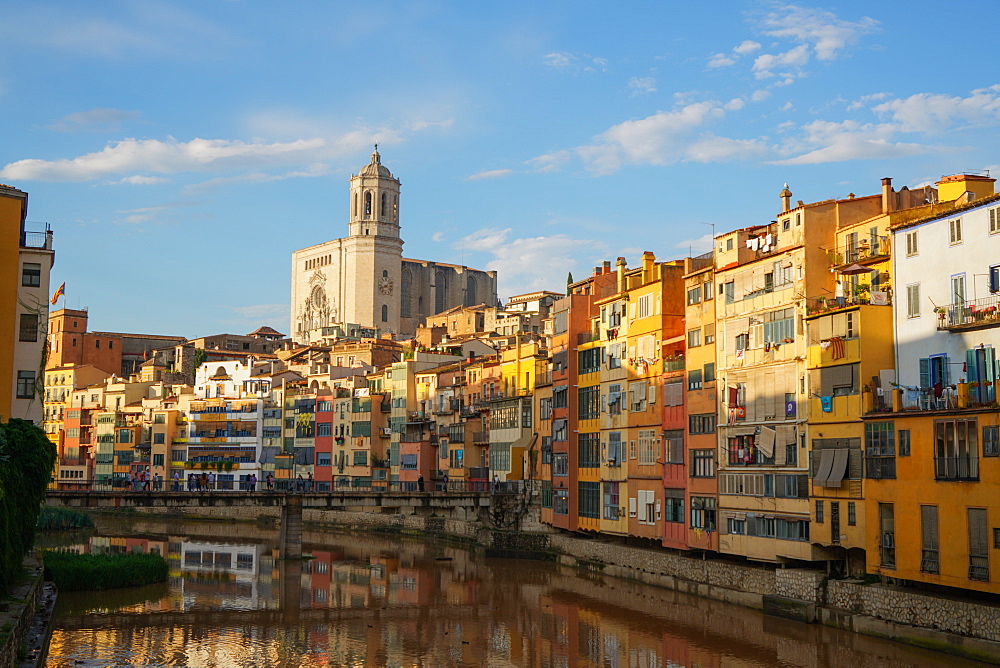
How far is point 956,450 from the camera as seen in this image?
1452 inches

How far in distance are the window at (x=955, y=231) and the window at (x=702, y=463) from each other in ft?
50.4

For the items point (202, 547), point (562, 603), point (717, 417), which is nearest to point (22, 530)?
point (562, 603)

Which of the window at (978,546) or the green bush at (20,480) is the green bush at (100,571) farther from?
the window at (978,546)

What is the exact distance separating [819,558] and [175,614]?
2544 cm

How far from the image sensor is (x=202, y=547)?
8069 cm

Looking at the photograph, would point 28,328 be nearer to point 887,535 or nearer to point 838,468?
point 838,468

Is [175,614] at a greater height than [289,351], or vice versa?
[289,351]

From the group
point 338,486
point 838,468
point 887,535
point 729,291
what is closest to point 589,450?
point 729,291

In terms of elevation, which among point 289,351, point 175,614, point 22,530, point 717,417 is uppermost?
point 289,351

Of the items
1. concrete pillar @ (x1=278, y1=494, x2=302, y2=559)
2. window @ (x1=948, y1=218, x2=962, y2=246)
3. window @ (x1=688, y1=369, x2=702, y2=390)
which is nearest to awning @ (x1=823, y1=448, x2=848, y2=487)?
window @ (x1=948, y1=218, x2=962, y2=246)

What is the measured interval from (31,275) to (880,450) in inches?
1340

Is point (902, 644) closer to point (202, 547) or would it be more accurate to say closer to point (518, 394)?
point (518, 394)

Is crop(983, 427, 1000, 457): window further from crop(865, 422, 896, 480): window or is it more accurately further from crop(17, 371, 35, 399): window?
crop(17, 371, 35, 399): window

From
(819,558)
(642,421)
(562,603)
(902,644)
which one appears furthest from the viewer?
(642,421)
